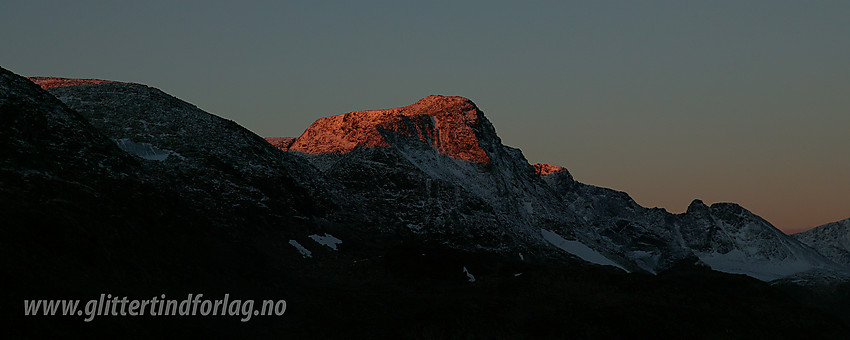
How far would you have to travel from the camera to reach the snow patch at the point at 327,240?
111 m

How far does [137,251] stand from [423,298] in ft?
95.3

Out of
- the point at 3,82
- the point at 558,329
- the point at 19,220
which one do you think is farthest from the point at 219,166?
the point at 558,329

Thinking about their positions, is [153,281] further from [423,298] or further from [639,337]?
[639,337]

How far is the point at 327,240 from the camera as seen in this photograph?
11338 cm

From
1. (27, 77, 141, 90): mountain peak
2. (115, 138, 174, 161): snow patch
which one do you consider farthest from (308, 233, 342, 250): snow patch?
(27, 77, 141, 90): mountain peak

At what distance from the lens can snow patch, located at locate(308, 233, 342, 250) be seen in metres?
111

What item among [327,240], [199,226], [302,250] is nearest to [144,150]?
[199,226]

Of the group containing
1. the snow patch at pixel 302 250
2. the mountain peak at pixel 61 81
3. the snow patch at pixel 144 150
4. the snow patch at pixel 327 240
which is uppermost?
the mountain peak at pixel 61 81

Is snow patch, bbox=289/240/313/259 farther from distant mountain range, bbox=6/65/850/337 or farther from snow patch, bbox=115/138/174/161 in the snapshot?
snow patch, bbox=115/138/174/161

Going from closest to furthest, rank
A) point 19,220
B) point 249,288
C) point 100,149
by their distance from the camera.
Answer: point 19,220 < point 249,288 < point 100,149

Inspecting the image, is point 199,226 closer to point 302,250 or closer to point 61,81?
point 302,250

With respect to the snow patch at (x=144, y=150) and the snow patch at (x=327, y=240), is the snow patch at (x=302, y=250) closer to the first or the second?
the snow patch at (x=327, y=240)

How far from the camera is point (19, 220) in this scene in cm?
5803

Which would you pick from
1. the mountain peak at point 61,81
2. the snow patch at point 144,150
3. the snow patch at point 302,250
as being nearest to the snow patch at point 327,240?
the snow patch at point 302,250
